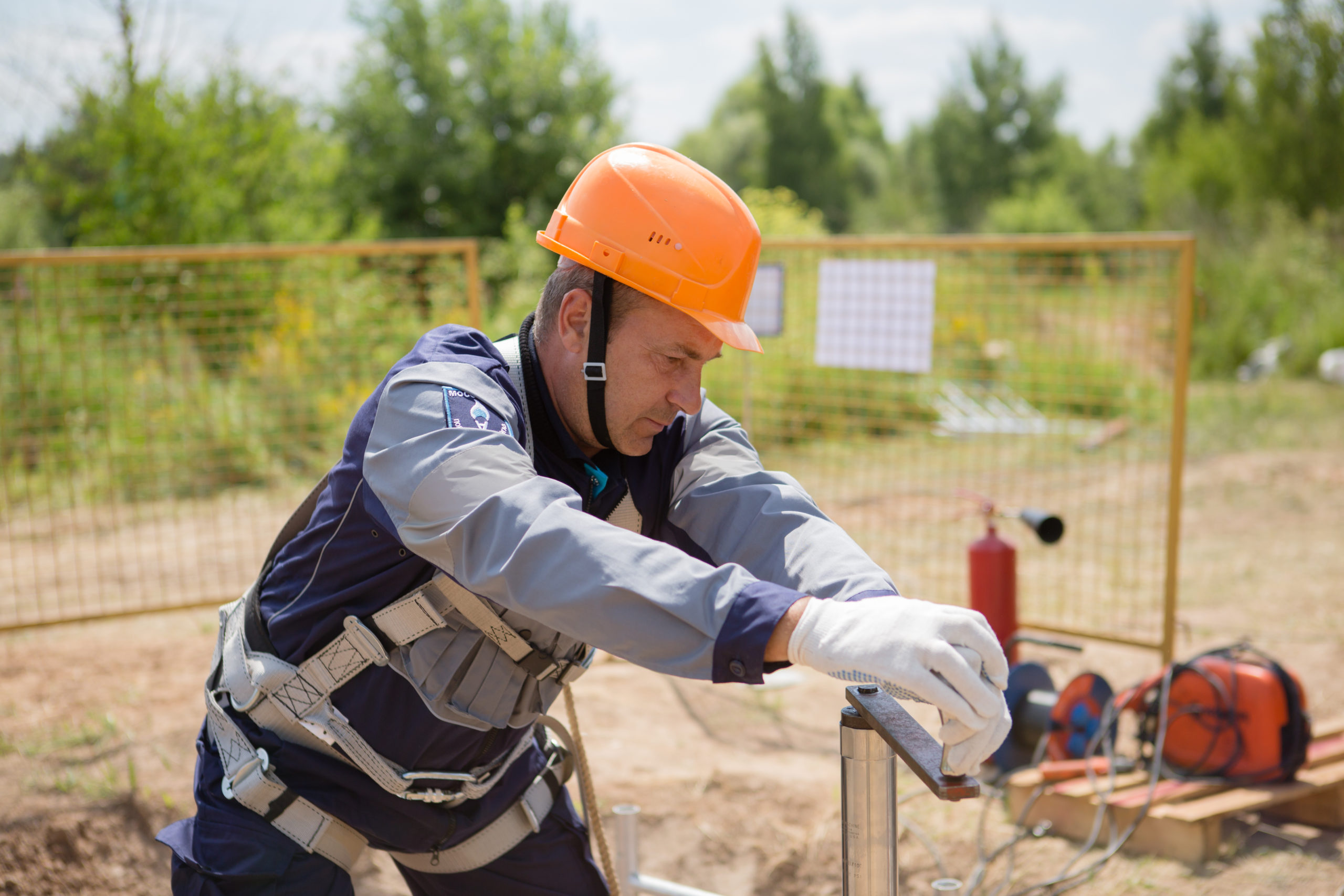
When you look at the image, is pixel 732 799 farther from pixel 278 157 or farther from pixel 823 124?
pixel 823 124

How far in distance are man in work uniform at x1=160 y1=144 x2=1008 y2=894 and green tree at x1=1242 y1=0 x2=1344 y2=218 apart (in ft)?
97.8

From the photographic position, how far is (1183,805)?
147 inches

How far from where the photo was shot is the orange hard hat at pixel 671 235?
1815 mm

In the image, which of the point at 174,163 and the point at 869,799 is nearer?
the point at 869,799

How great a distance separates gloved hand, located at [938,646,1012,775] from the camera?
1.31m

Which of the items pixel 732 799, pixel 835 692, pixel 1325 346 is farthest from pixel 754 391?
pixel 1325 346

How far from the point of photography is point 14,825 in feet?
12.1

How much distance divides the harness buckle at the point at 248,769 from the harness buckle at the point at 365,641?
0.31 metres

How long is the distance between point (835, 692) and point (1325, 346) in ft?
51.6

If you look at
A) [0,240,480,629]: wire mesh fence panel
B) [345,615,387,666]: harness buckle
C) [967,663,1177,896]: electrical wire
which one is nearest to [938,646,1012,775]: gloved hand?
[345,615,387,666]: harness buckle

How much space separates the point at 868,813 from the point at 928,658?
28 cm

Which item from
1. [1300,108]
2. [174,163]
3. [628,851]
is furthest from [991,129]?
[628,851]

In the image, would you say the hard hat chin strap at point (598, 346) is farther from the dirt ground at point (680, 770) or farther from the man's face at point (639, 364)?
the dirt ground at point (680, 770)

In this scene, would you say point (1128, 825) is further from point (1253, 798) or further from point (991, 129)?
point (991, 129)
